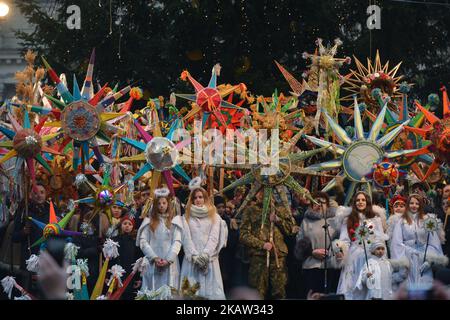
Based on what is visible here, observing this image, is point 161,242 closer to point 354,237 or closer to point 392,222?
point 354,237

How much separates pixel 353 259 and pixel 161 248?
2088mm

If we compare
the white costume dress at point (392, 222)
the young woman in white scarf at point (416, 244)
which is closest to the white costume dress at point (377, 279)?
the young woman in white scarf at point (416, 244)

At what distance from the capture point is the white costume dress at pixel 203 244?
592 inches

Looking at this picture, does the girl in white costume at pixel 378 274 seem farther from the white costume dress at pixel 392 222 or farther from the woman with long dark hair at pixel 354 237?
the white costume dress at pixel 392 222

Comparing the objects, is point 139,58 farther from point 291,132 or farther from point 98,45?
point 291,132

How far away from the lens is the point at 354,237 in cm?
1494

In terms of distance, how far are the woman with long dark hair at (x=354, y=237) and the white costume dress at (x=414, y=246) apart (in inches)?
16.0

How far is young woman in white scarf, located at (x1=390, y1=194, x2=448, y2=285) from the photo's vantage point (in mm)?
15516

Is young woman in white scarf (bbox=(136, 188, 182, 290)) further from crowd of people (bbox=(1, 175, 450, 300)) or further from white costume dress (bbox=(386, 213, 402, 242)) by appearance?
white costume dress (bbox=(386, 213, 402, 242))

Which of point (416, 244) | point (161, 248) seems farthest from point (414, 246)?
point (161, 248)

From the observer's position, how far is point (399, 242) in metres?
15.7

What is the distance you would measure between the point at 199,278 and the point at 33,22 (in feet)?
51.1
